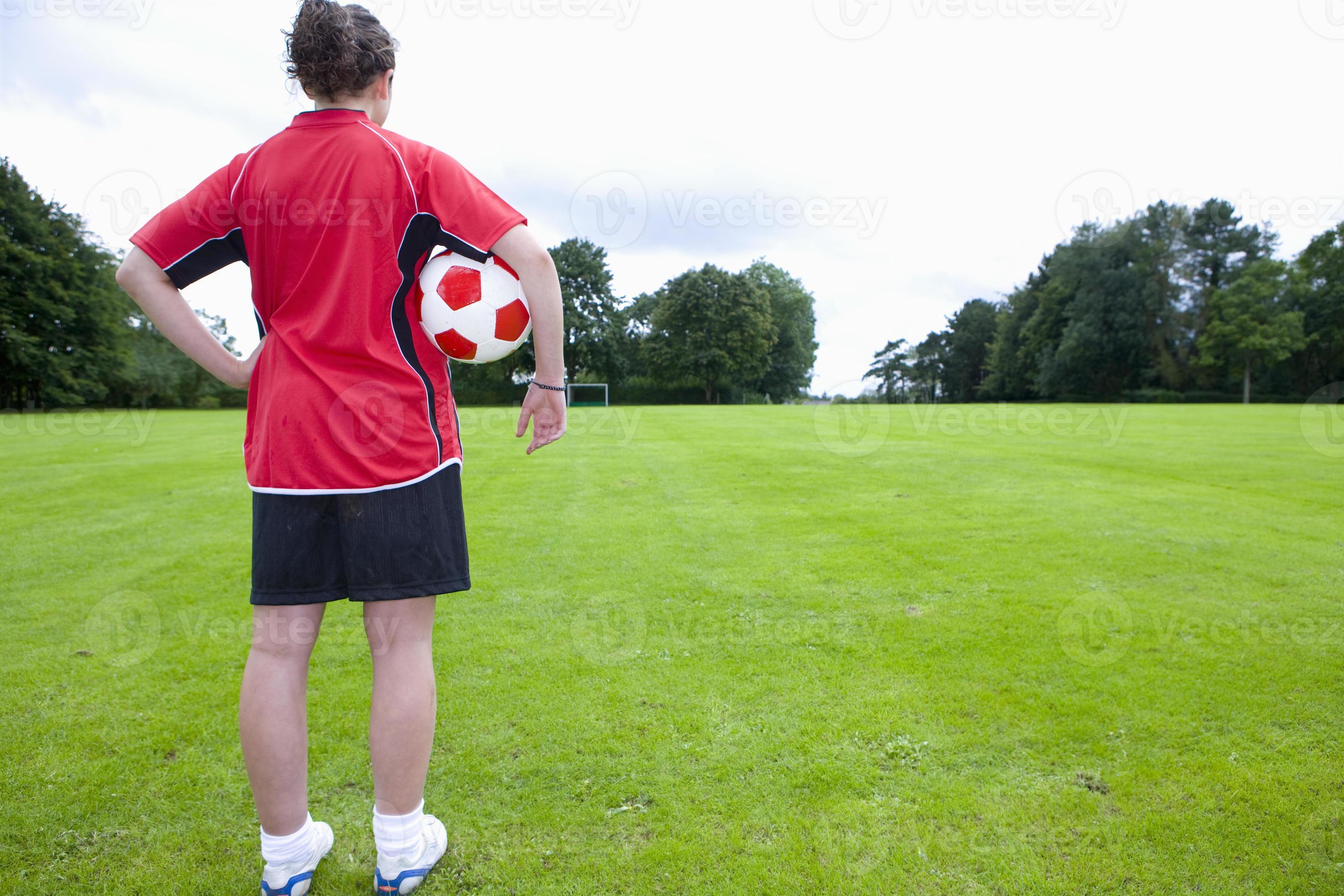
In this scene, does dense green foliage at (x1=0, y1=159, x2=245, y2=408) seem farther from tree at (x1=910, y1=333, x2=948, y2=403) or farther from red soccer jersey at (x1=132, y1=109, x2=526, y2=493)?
tree at (x1=910, y1=333, x2=948, y2=403)

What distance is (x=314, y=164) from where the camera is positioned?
1.83 metres

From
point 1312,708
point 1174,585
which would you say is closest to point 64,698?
point 1312,708

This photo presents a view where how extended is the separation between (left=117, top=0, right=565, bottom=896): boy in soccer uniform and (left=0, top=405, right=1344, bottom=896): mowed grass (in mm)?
517

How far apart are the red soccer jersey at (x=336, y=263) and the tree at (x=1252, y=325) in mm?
Answer: 62823

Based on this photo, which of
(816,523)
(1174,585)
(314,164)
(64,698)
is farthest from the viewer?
(816,523)

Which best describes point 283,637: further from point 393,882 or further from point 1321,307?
point 1321,307

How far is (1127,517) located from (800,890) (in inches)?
254

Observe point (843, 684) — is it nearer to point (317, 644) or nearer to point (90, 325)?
point (317, 644)

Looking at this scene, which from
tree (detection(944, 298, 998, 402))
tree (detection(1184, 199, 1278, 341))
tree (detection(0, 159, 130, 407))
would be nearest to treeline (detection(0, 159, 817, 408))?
tree (detection(0, 159, 130, 407))

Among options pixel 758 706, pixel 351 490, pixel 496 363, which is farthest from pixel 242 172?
pixel 496 363

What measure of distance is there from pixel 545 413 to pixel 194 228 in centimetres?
103

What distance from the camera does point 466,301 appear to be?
1.99 meters

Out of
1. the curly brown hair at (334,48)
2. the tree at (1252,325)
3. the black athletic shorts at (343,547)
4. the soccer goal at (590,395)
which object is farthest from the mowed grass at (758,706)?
the tree at (1252,325)

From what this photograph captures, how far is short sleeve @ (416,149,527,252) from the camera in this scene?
188 cm
